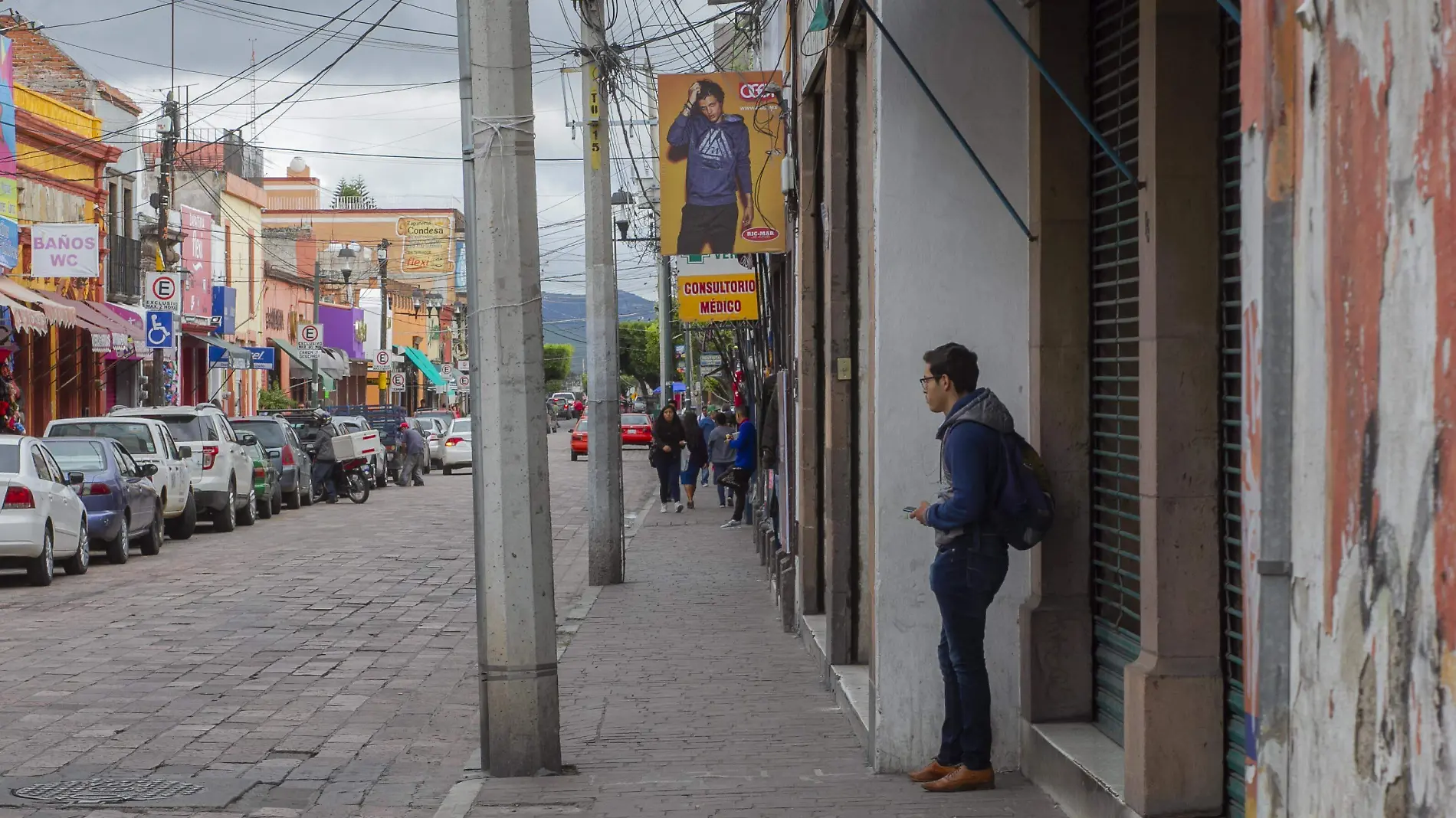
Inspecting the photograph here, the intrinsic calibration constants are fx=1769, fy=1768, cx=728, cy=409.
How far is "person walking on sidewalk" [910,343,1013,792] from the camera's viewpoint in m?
6.63

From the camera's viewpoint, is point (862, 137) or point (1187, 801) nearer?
point (1187, 801)

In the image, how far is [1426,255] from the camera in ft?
7.78

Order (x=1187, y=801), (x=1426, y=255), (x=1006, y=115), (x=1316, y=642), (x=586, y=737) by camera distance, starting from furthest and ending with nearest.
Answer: (x=586, y=737), (x=1006, y=115), (x=1187, y=801), (x=1316, y=642), (x=1426, y=255)

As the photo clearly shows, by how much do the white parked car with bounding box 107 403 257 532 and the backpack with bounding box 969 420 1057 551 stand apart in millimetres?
20202

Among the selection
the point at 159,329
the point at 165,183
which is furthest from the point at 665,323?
the point at 159,329

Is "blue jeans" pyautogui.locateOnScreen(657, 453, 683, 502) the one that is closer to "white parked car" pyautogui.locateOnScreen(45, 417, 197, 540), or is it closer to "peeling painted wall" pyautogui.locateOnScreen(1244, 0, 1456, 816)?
"white parked car" pyautogui.locateOnScreen(45, 417, 197, 540)

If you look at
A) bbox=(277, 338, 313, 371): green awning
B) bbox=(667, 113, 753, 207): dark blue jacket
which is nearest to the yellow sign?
bbox=(667, 113, 753, 207): dark blue jacket

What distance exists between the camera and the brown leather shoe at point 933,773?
23.8ft

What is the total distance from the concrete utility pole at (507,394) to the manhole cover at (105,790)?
53.1 inches

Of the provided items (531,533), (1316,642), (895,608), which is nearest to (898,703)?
(895,608)

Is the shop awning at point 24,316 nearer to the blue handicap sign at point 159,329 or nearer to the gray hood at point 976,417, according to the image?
the blue handicap sign at point 159,329

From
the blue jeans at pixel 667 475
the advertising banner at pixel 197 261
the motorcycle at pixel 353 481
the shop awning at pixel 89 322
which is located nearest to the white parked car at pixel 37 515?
the blue jeans at pixel 667 475

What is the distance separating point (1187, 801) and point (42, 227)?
32211 millimetres

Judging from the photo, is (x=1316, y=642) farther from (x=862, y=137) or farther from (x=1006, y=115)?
(x=862, y=137)
